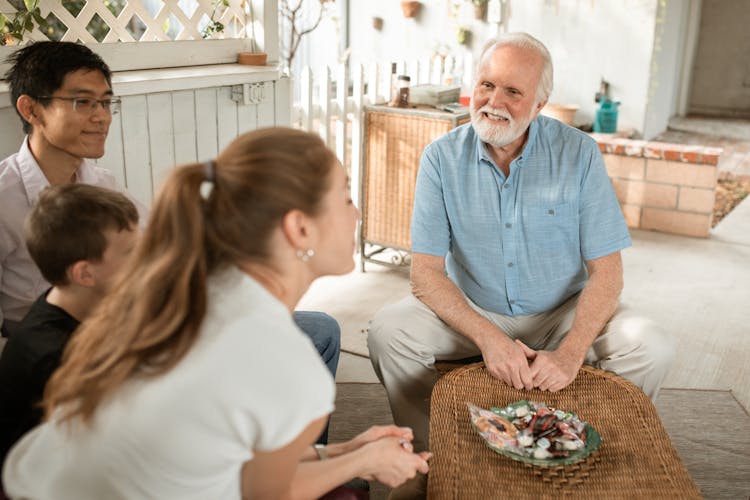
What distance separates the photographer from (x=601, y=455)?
1.47 metres

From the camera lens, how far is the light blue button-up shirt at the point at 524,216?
2.06 m

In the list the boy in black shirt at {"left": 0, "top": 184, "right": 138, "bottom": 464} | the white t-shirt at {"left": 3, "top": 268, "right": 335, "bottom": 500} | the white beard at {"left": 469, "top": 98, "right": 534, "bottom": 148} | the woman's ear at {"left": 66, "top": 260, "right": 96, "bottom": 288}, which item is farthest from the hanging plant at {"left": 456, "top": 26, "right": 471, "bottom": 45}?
the white t-shirt at {"left": 3, "top": 268, "right": 335, "bottom": 500}

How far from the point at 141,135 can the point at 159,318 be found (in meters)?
1.80

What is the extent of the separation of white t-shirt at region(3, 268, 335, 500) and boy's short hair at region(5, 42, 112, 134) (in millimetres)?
1198

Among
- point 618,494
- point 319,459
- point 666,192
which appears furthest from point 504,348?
point 666,192

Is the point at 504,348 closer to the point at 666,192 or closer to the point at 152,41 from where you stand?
the point at 152,41

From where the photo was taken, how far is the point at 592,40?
5703 millimetres

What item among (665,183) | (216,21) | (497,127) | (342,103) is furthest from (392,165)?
(665,183)

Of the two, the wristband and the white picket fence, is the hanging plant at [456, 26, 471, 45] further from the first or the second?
the wristband

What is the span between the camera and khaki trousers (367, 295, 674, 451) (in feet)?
6.28

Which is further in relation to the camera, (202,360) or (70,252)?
(70,252)

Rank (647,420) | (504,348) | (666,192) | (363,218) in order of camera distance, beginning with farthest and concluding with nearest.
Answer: (666,192) → (363,218) → (504,348) → (647,420)

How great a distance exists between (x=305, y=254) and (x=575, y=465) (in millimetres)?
731

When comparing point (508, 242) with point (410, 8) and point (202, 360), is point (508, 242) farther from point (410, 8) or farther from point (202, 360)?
point (410, 8)
